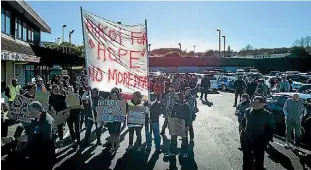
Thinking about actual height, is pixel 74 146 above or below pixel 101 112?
below

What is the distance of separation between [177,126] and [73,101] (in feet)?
9.83

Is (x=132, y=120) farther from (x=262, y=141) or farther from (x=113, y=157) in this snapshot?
(x=262, y=141)

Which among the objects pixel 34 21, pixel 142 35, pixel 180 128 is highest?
pixel 34 21

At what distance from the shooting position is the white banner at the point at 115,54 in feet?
33.3

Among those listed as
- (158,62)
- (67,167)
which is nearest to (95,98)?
(67,167)

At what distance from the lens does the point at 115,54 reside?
10.5 meters

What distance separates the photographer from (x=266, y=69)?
5775cm

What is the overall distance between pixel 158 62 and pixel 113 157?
48824 mm

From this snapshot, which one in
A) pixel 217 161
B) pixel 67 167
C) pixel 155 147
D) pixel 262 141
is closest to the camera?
pixel 262 141

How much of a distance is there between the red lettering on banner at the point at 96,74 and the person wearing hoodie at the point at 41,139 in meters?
3.71

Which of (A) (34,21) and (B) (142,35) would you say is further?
(A) (34,21)

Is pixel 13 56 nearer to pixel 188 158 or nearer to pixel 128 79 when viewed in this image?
pixel 128 79

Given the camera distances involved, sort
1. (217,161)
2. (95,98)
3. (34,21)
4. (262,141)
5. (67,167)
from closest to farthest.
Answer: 1. (262,141)
2. (67,167)
3. (217,161)
4. (95,98)
5. (34,21)

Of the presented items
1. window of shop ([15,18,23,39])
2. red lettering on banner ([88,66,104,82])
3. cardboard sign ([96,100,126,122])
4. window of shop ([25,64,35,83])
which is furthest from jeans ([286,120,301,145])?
window of shop ([25,64,35,83])
